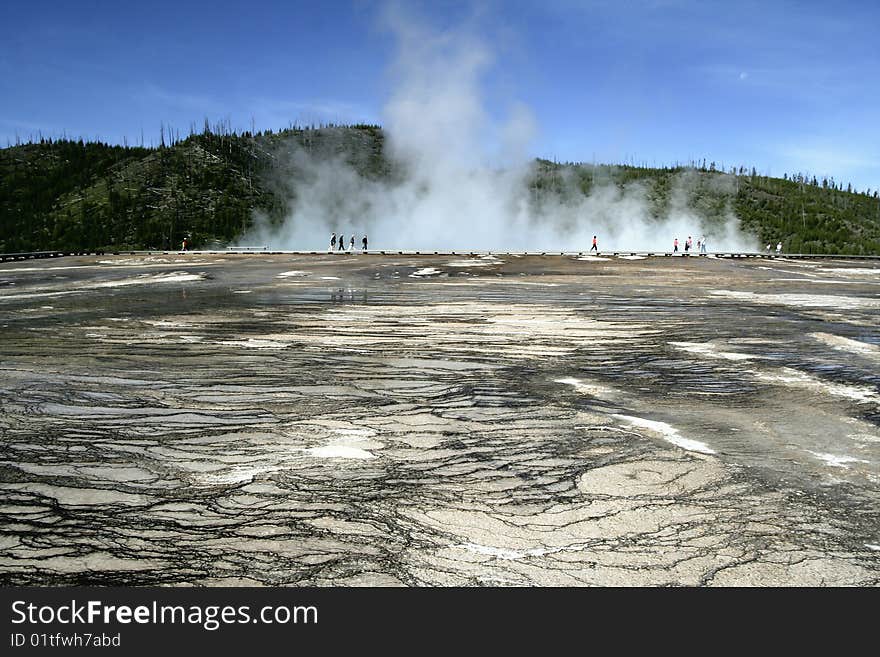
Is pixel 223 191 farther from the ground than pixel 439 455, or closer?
farther from the ground

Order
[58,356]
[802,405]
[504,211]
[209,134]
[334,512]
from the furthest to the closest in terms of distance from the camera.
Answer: [209,134] → [504,211] → [58,356] → [802,405] → [334,512]

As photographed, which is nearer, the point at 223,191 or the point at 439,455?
the point at 439,455

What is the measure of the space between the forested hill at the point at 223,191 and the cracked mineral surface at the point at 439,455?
80.9 metres

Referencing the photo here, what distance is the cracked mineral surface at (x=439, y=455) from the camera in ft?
12.1

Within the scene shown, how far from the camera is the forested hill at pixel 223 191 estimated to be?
326 ft

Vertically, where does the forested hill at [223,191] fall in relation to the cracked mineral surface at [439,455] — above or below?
above

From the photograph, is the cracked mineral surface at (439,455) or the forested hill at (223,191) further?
the forested hill at (223,191)

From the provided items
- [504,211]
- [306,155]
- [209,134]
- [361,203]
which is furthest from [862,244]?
[209,134]

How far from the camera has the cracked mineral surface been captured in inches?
145

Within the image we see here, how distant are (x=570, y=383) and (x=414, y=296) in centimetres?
1057

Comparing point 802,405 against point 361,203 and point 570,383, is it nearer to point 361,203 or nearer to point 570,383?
point 570,383

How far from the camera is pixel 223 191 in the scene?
370 feet

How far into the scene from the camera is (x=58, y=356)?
9516 millimetres

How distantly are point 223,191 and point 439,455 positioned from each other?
374ft
